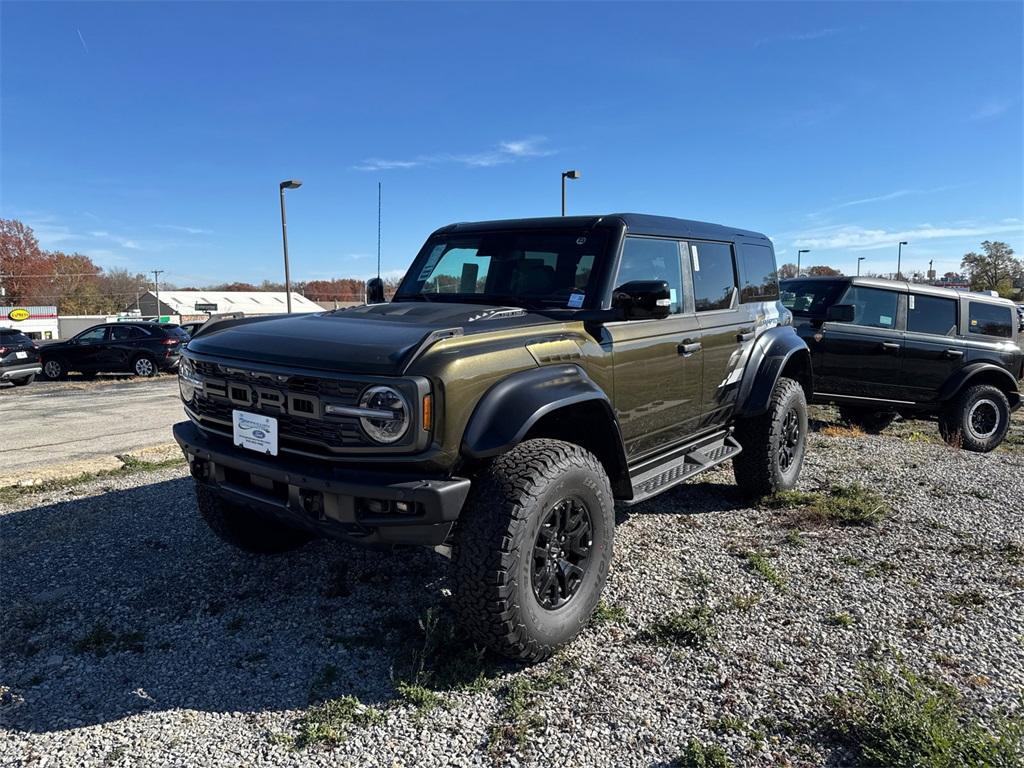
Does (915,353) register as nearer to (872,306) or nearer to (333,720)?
(872,306)

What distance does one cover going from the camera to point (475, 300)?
→ 13.2ft

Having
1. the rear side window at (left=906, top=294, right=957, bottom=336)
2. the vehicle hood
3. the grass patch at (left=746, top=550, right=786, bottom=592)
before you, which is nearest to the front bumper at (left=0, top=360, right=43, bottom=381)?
the vehicle hood

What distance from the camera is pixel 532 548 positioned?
9.16 ft

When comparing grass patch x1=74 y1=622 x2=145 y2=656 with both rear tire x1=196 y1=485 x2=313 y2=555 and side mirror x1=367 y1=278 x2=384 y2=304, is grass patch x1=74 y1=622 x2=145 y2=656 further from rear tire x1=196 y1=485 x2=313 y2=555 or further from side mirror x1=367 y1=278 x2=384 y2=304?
side mirror x1=367 y1=278 x2=384 y2=304

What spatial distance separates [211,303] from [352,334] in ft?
237

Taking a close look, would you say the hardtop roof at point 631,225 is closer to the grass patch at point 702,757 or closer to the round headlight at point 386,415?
the round headlight at point 386,415

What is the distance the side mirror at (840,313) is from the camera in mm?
7219

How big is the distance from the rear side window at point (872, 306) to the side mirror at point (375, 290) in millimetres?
5782

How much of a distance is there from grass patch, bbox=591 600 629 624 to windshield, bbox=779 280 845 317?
564 centimetres

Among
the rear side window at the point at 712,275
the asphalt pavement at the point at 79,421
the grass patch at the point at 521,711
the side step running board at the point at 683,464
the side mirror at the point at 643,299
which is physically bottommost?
the grass patch at the point at 521,711

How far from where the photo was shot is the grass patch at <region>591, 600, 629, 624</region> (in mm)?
3295

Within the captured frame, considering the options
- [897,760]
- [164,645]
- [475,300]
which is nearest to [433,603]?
[164,645]

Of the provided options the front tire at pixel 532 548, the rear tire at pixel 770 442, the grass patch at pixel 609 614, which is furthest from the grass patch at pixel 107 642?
the rear tire at pixel 770 442

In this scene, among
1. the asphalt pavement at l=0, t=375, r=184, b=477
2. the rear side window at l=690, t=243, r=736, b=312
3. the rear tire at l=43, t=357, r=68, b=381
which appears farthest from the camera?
the rear tire at l=43, t=357, r=68, b=381
